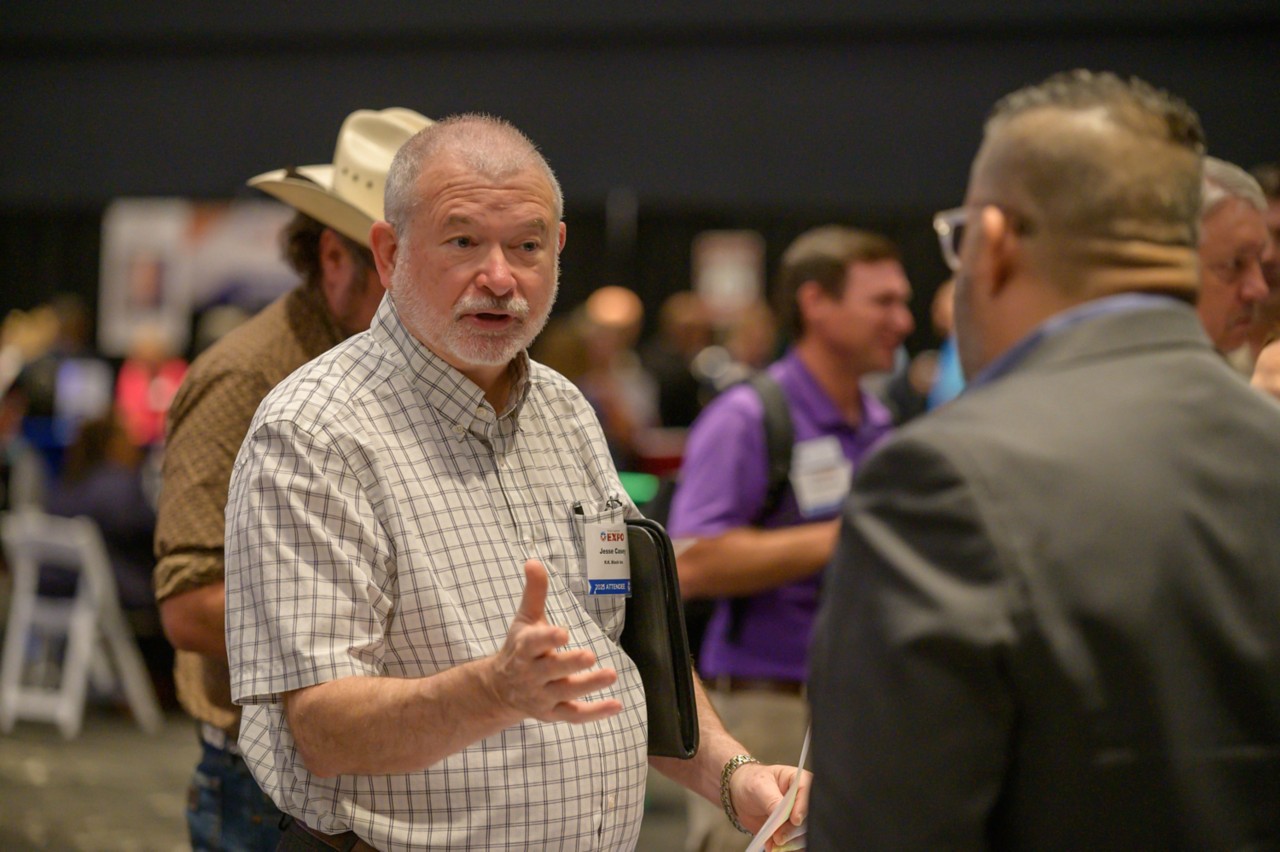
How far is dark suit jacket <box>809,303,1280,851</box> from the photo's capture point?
111 cm

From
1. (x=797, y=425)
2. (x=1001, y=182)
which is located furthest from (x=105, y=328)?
(x=1001, y=182)

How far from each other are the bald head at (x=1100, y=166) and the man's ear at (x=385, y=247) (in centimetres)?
93

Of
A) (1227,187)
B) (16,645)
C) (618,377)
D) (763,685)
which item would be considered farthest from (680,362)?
(1227,187)

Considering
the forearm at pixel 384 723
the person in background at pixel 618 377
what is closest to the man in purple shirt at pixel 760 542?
the forearm at pixel 384 723

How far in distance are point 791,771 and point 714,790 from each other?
0.14 metres

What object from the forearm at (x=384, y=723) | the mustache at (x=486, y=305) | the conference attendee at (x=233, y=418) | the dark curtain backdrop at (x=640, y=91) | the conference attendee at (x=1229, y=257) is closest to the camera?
the forearm at (x=384, y=723)

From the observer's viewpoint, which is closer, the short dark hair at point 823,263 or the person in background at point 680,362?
the short dark hair at point 823,263

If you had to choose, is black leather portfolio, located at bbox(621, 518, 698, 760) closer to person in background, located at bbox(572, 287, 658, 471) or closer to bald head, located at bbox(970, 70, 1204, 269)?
bald head, located at bbox(970, 70, 1204, 269)

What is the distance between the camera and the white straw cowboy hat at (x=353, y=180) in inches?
95.8

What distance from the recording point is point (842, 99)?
414 inches

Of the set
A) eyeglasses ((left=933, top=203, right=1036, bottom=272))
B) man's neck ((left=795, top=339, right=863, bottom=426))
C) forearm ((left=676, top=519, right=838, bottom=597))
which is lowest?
forearm ((left=676, top=519, right=838, bottom=597))

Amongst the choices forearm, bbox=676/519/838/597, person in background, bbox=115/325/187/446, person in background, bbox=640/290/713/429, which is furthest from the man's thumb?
person in background, bbox=115/325/187/446

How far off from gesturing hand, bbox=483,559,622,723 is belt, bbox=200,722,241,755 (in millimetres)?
989

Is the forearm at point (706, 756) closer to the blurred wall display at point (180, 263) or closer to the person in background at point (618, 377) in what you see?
the person in background at point (618, 377)
